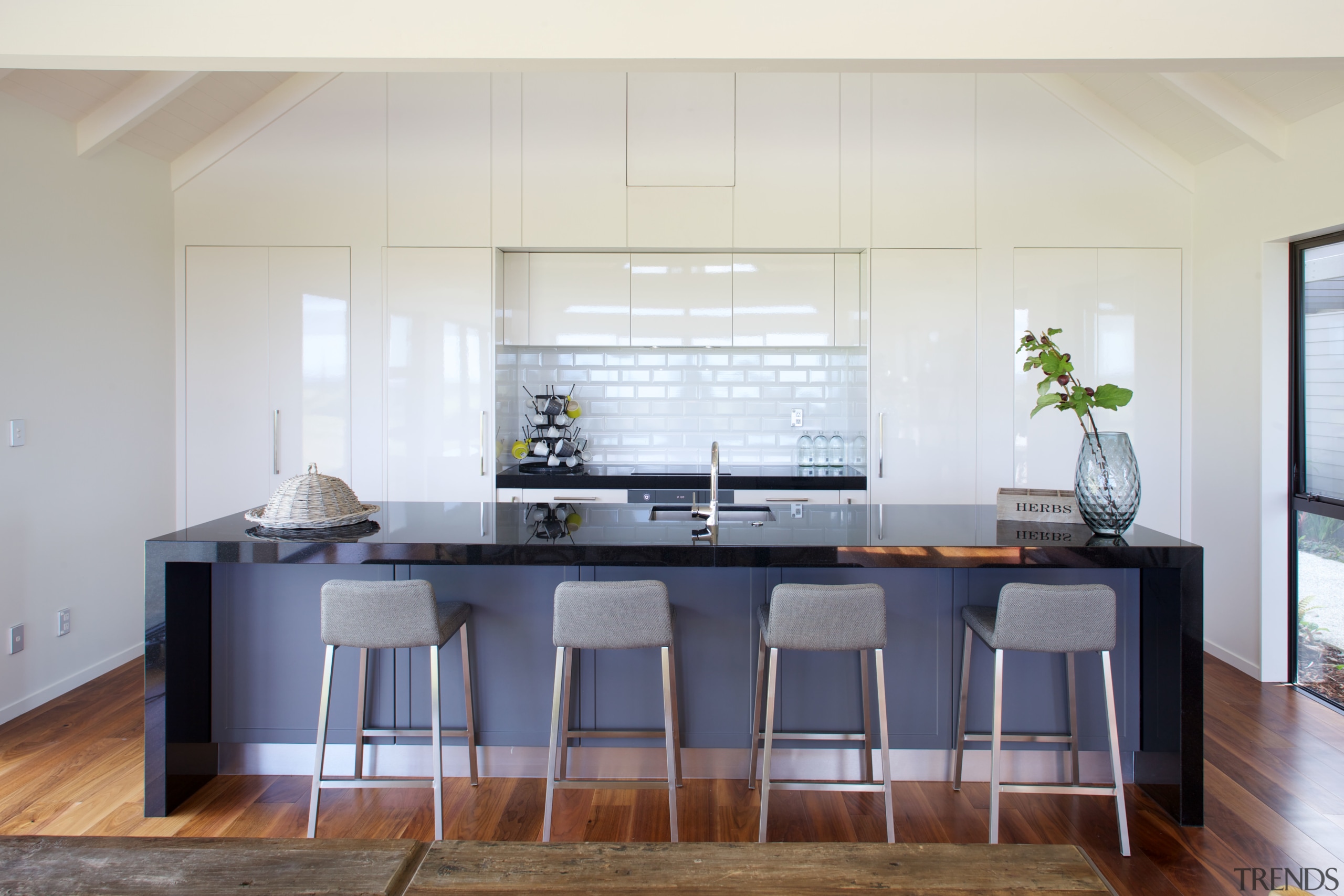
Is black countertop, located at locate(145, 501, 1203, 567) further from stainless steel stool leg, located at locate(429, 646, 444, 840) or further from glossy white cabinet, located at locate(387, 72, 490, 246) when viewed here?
glossy white cabinet, located at locate(387, 72, 490, 246)

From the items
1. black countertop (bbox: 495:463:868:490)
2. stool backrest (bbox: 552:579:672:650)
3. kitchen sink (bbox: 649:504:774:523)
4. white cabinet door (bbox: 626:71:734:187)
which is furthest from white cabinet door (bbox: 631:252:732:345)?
stool backrest (bbox: 552:579:672:650)

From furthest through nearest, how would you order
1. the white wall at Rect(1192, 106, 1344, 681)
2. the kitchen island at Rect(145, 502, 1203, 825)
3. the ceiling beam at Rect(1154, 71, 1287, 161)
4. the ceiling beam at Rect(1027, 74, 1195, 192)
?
the ceiling beam at Rect(1027, 74, 1195, 192)
the white wall at Rect(1192, 106, 1344, 681)
the ceiling beam at Rect(1154, 71, 1287, 161)
the kitchen island at Rect(145, 502, 1203, 825)

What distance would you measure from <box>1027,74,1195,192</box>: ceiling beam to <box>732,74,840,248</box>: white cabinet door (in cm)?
110

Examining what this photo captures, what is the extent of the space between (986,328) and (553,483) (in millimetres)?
2442

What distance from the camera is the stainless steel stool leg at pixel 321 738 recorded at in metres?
2.19

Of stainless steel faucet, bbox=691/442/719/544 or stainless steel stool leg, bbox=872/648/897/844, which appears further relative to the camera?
stainless steel faucet, bbox=691/442/719/544

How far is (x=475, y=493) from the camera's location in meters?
4.16

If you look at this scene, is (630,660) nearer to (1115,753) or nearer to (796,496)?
(1115,753)

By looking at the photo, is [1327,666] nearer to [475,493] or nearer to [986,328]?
[986,328]

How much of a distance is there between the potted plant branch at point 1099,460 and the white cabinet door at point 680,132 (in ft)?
7.24

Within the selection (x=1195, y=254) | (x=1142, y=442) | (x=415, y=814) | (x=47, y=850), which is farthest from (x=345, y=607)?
(x=1195, y=254)

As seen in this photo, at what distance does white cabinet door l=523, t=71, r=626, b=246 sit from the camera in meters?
4.09
